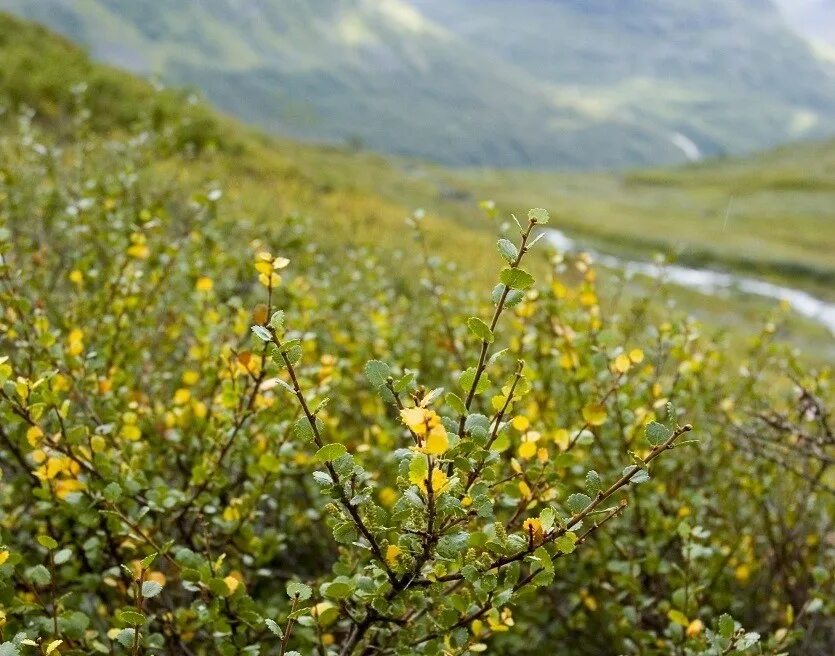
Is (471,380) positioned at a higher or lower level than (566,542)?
higher

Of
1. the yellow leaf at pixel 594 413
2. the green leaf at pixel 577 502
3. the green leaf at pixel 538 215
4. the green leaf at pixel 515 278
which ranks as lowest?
the green leaf at pixel 577 502

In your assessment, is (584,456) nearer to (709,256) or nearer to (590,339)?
(590,339)

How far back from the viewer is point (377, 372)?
1606 millimetres

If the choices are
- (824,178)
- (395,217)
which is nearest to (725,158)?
(824,178)

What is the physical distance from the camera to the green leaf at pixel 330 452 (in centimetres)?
145

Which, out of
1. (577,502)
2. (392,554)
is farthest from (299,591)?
(577,502)

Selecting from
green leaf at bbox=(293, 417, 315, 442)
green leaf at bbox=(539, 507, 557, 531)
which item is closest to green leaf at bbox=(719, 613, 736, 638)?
green leaf at bbox=(539, 507, 557, 531)

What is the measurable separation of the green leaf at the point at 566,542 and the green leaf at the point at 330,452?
1.90 ft

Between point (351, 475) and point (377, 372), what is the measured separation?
0.24 m

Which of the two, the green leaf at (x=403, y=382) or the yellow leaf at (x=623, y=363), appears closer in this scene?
the green leaf at (x=403, y=382)

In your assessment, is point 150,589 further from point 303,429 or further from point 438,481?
point 438,481

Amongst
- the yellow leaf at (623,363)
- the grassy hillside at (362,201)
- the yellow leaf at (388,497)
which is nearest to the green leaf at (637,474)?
the yellow leaf at (623,363)

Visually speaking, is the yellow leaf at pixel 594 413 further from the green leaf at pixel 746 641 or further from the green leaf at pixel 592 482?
the green leaf at pixel 746 641

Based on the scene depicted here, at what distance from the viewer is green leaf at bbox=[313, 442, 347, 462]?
1.45 metres
